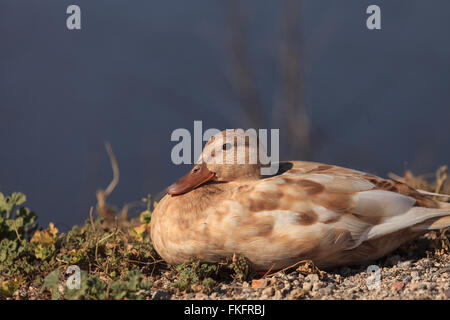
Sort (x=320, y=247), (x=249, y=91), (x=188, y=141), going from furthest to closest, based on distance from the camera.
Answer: (x=249, y=91), (x=188, y=141), (x=320, y=247)

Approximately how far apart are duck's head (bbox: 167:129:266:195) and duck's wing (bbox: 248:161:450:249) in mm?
171

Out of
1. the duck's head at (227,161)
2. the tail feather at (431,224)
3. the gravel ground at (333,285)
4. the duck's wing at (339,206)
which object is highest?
the duck's head at (227,161)

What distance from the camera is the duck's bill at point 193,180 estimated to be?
10.4 feet

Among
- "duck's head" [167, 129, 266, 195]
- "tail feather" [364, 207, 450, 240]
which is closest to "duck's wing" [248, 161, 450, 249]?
"tail feather" [364, 207, 450, 240]

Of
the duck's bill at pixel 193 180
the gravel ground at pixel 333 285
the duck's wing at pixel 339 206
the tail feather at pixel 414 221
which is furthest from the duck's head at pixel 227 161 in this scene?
the tail feather at pixel 414 221

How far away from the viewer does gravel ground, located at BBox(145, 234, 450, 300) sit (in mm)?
2658

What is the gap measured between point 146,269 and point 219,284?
58cm

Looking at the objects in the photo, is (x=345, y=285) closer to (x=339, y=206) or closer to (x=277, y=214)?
(x=339, y=206)

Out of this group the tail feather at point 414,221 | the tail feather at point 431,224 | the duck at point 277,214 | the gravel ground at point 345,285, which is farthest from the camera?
the tail feather at point 431,224

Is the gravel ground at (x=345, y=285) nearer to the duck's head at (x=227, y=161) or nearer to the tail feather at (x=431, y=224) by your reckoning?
the tail feather at (x=431, y=224)

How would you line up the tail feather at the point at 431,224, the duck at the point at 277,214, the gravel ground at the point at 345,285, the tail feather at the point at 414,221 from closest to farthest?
1. the gravel ground at the point at 345,285
2. the duck at the point at 277,214
3. the tail feather at the point at 414,221
4. the tail feather at the point at 431,224
